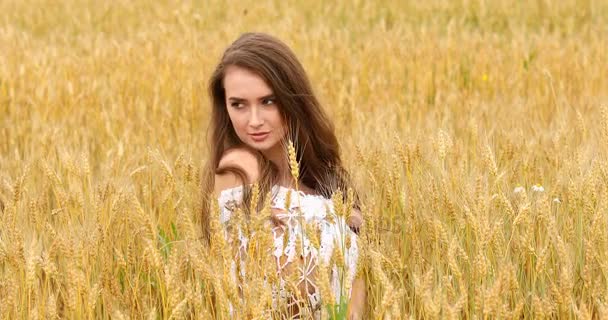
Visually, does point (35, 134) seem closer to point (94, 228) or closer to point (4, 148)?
point (4, 148)

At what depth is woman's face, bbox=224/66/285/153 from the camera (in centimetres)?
230

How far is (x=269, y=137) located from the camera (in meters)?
2.32

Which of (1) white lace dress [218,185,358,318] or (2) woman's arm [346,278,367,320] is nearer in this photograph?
(2) woman's arm [346,278,367,320]

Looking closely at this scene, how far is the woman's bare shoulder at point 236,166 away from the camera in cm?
225

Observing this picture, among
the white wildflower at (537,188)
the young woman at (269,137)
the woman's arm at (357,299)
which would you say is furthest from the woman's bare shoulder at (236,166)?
the white wildflower at (537,188)

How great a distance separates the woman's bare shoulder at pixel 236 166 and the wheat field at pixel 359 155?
6 centimetres

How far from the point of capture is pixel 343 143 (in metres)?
3.07

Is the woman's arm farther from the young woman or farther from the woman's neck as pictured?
the woman's neck

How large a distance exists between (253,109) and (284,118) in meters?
0.11

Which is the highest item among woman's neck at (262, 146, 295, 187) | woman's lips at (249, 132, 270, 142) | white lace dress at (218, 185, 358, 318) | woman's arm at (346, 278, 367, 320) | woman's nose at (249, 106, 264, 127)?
woman's nose at (249, 106, 264, 127)

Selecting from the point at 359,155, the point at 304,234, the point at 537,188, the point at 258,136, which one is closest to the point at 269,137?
the point at 258,136

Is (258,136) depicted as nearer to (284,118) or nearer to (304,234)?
(284,118)

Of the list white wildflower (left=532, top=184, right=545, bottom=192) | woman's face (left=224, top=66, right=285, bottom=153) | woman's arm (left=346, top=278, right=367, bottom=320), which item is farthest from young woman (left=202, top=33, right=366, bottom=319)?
white wildflower (left=532, top=184, right=545, bottom=192)

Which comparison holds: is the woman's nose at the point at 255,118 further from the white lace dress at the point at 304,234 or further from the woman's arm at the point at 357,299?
the woman's arm at the point at 357,299
